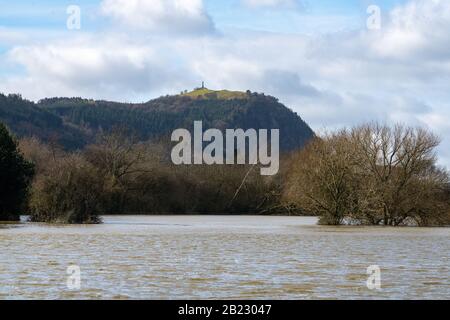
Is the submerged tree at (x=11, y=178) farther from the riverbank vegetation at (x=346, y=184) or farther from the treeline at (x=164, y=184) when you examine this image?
the treeline at (x=164, y=184)

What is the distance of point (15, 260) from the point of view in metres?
24.1

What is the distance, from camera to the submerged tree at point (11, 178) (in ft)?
164

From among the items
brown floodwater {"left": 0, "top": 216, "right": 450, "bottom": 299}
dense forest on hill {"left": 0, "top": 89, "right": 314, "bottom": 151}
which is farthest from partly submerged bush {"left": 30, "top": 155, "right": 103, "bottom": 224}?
dense forest on hill {"left": 0, "top": 89, "right": 314, "bottom": 151}

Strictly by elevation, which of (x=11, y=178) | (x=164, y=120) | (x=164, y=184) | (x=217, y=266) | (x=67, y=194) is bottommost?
(x=217, y=266)

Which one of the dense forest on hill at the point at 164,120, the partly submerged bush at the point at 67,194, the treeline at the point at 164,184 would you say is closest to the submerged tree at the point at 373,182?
the partly submerged bush at the point at 67,194

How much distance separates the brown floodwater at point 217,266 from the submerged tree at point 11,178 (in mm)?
12932

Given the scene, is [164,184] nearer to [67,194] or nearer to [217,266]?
[67,194]

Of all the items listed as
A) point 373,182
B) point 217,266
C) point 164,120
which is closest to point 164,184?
point 373,182

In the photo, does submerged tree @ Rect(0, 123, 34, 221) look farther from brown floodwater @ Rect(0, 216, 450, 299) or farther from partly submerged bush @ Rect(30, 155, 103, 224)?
brown floodwater @ Rect(0, 216, 450, 299)

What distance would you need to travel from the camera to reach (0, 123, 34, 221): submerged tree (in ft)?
164

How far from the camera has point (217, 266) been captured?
76.6ft

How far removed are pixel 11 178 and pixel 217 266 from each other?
2961 centimetres

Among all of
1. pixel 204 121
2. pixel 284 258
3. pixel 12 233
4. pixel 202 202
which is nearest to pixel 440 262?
pixel 284 258

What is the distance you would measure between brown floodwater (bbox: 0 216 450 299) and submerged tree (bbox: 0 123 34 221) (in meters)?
12.9
